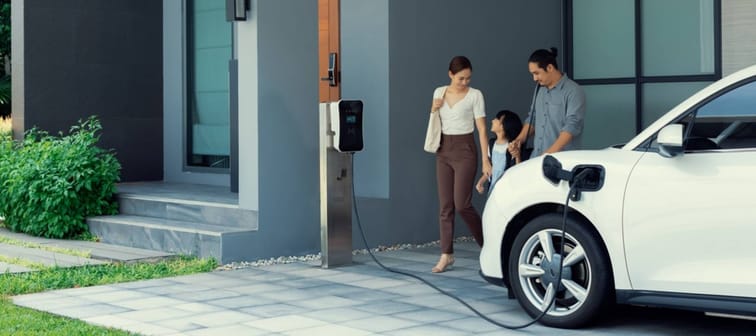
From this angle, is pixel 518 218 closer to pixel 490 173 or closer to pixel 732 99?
pixel 732 99

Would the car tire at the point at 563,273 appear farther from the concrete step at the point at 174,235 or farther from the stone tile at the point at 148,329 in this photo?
the concrete step at the point at 174,235

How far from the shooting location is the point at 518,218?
7.08 metres

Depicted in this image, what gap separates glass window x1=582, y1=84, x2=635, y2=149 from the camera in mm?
12016

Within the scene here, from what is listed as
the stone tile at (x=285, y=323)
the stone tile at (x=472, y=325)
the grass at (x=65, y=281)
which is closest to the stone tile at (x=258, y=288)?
the grass at (x=65, y=281)

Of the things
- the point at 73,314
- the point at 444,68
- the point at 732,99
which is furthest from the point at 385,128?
the point at 732,99

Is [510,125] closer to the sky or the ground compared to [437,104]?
closer to the ground

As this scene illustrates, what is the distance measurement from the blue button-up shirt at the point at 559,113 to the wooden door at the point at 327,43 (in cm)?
238

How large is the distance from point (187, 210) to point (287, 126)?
1.63 metres

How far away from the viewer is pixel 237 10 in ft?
33.6

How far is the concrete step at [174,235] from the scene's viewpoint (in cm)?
1007

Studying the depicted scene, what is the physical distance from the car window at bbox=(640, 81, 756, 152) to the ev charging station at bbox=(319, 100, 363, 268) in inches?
150

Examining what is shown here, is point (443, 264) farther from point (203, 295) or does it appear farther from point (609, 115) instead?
point (609, 115)

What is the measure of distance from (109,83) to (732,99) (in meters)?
9.80

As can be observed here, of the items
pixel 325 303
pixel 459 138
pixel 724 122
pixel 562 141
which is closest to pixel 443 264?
pixel 459 138
